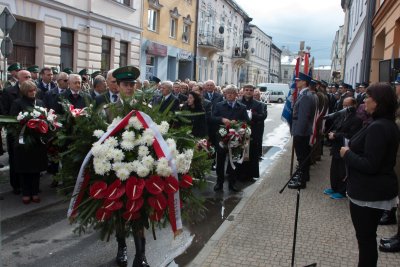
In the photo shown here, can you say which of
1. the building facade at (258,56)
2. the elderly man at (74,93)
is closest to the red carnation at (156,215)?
the elderly man at (74,93)

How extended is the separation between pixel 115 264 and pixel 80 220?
1243 mm

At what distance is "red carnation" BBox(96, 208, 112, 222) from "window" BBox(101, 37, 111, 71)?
670 inches

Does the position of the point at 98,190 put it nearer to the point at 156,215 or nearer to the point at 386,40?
the point at 156,215

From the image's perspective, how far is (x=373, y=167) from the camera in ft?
11.3

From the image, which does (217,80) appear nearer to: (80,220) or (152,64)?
(152,64)

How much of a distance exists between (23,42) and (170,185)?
45.2 feet

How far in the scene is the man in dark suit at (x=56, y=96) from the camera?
25.2 ft

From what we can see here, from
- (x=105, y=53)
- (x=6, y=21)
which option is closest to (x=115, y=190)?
(x=6, y=21)

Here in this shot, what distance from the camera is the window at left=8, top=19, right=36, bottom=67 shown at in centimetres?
1494

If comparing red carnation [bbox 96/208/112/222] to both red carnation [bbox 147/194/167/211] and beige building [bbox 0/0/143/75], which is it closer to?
red carnation [bbox 147/194/167/211]

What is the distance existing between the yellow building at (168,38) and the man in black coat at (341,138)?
57.0ft

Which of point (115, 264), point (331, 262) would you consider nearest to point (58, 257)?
point (115, 264)

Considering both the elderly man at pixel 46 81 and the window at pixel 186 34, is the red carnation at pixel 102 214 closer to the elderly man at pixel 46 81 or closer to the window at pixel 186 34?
the elderly man at pixel 46 81

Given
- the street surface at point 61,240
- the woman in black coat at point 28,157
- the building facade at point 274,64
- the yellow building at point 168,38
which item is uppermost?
the building facade at point 274,64
